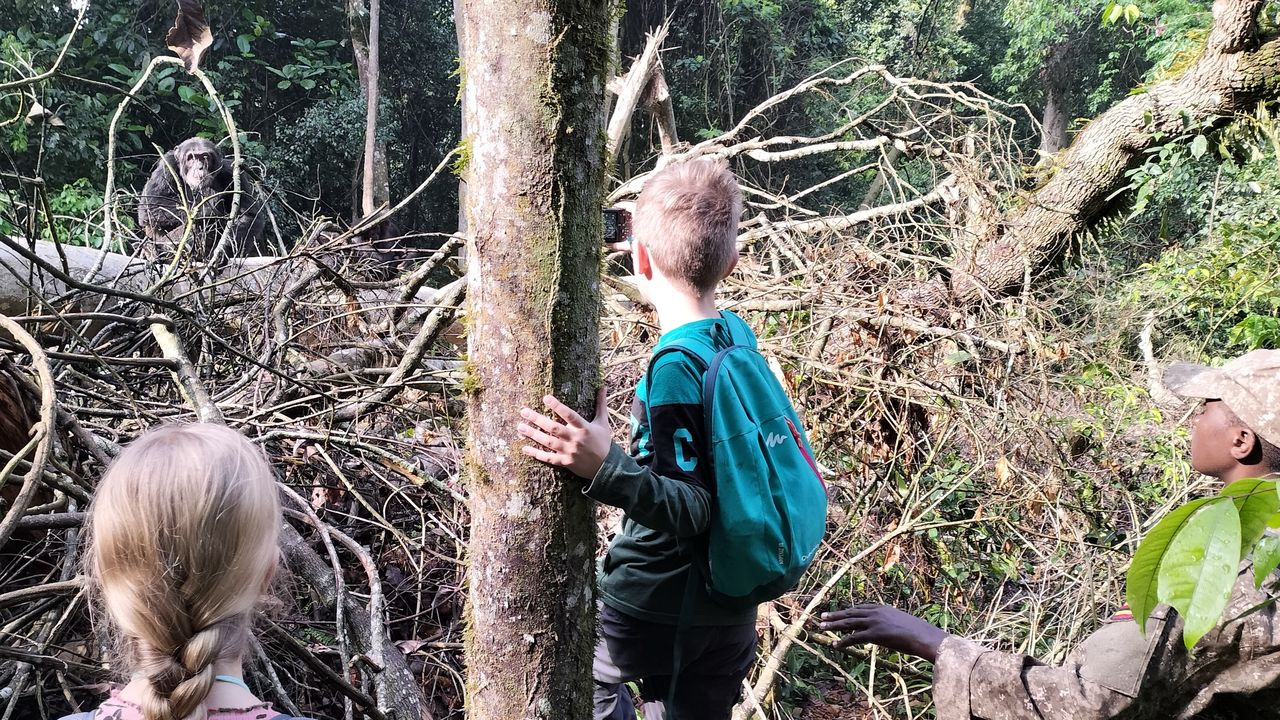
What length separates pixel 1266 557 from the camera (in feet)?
3.10

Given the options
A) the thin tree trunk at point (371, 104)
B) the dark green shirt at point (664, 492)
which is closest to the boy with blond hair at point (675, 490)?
the dark green shirt at point (664, 492)

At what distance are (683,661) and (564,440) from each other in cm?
78

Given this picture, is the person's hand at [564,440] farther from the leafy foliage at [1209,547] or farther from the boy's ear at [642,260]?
the leafy foliage at [1209,547]

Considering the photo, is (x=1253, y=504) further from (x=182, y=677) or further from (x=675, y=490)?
(x=182, y=677)

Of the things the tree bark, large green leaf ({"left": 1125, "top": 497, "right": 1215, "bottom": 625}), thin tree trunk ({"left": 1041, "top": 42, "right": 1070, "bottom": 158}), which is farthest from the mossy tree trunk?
thin tree trunk ({"left": 1041, "top": 42, "right": 1070, "bottom": 158})

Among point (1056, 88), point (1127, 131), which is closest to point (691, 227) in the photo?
point (1127, 131)

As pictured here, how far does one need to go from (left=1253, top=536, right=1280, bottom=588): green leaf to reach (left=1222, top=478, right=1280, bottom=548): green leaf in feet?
0.13

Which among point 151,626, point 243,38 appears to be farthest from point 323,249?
point 243,38

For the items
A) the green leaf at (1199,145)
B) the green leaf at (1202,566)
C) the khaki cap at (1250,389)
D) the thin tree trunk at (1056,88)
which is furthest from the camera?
the thin tree trunk at (1056,88)

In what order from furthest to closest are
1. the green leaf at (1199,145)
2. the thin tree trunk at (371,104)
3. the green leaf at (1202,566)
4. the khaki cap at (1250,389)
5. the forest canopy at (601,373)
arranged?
1. the thin tree trunk at (371,104)
2. the green leaf at (1199,145)
3. the khaki cap at (1250,389)
4. the forest canopy at (601,373)
5. the green leaf at (1202,566)

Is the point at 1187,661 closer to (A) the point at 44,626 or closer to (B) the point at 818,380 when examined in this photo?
(B) the point at 818,380

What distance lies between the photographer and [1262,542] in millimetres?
992

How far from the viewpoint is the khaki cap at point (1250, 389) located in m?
1.73

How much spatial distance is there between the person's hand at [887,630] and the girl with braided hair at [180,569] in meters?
1.22
